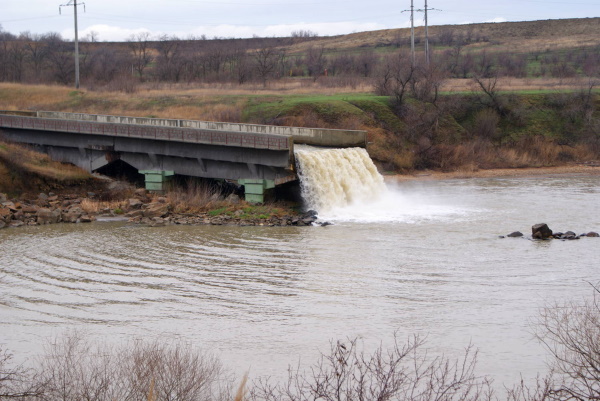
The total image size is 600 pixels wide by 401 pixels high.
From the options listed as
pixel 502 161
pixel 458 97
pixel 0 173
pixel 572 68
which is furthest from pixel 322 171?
pixel 572 68

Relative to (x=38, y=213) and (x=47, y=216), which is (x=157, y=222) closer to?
(x=47, y=216)

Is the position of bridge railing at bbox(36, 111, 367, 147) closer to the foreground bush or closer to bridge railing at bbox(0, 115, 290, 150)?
bridge railing at bbox(0, 115, 290, 150)

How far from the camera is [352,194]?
36.9 metres

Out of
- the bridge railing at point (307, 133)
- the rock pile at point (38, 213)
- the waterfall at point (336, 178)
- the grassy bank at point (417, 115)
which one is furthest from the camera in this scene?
the grassy bank at point (417, 115)

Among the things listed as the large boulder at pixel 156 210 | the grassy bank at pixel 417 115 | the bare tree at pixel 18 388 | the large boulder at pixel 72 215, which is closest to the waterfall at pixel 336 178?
the large boulder at pixel 156 210

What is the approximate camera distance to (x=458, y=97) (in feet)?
198

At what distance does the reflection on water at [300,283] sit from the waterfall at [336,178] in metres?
1.94

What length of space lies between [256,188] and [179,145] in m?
5.06

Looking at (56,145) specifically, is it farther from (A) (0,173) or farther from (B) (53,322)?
(B) (53,322)

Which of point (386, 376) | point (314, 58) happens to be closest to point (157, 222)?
point (386, 376)

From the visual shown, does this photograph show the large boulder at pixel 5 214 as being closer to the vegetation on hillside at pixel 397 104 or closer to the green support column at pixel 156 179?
the green support column at pixel 156 179

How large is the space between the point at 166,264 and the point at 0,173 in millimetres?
16468

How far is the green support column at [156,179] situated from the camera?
37.4 m

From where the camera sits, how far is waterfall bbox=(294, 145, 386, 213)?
34750 millimetres
